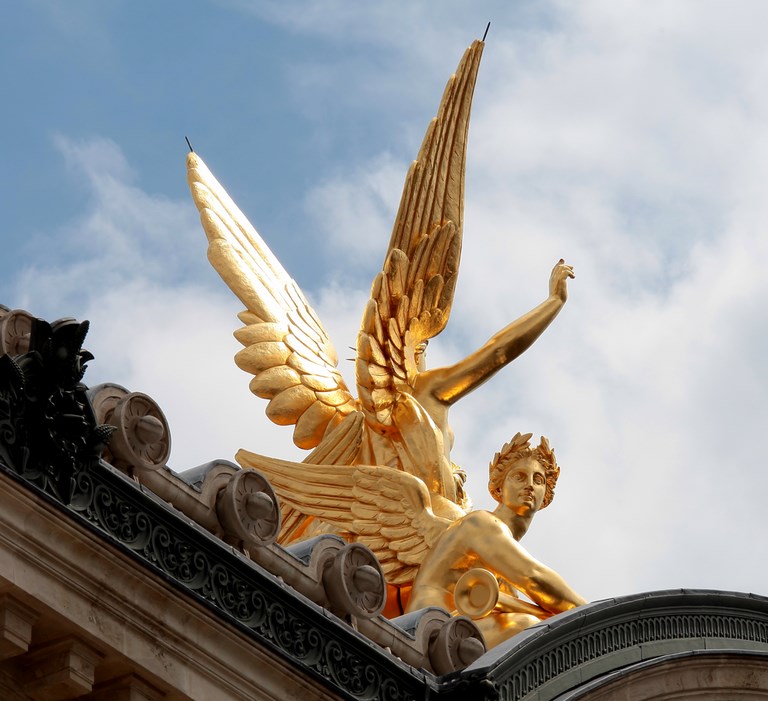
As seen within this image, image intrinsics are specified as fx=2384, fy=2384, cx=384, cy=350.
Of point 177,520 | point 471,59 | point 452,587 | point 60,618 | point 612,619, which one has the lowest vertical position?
point 60,618

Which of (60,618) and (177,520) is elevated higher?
(177,520)

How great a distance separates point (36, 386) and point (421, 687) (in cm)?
341

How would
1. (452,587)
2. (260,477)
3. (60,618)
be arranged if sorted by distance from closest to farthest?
(60,618), (260,477), (452,587)

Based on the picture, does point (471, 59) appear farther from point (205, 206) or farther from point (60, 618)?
point (60, 618)

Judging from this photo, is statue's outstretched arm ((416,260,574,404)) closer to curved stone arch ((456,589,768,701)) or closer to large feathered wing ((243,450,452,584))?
large feathered wing ((243,450,452,584))

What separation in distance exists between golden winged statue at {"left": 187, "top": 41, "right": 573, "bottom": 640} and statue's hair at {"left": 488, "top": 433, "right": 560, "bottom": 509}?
54 cm

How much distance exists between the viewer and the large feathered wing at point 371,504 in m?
19.7

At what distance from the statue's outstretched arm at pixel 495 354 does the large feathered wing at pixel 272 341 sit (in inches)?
31.3

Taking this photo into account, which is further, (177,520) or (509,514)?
(509,514)

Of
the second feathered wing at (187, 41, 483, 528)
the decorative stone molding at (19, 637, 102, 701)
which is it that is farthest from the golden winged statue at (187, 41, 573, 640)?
the decorative stone molding at (19, 637, 102, 701)

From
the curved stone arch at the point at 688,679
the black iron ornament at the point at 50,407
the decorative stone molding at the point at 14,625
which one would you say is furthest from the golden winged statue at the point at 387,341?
the decorative stone molding at the point at 14,625

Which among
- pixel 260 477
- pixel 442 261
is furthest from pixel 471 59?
pixel 260 477

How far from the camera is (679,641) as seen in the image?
17.4 meters

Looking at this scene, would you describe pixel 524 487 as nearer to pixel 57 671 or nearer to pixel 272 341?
pixel 272 341
